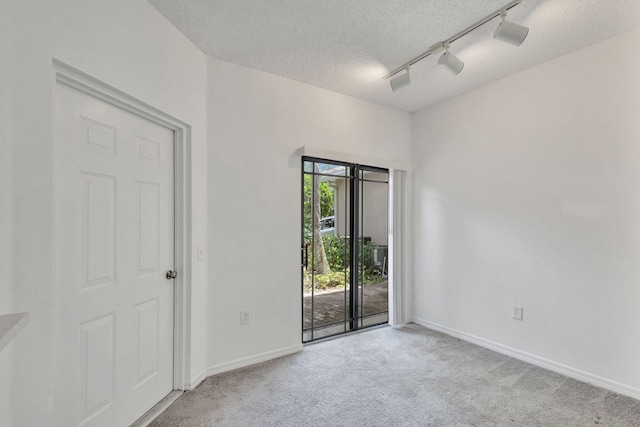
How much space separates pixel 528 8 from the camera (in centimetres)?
197

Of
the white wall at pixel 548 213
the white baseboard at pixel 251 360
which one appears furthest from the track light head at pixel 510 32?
the white baseboard at pixel 251 360

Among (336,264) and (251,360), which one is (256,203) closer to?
(336,264)

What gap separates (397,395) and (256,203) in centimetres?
185

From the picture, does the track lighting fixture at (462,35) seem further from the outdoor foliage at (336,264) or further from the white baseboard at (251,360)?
the white baseboard at (251,360)

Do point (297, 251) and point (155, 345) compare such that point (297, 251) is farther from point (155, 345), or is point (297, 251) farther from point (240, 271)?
point (155, 345)

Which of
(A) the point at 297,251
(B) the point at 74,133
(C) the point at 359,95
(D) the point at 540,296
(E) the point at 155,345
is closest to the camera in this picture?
(B) the point at 74,133

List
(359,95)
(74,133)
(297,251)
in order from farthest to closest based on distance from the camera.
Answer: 1. (359,95)
2. (297,251)
3. (74,133)

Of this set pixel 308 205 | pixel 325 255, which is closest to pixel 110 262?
pixel 308 205

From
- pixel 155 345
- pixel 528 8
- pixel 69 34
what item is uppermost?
pixel 528 8

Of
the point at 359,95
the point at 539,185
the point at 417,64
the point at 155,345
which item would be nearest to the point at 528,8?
the point at 417,64

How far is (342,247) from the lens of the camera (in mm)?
3418

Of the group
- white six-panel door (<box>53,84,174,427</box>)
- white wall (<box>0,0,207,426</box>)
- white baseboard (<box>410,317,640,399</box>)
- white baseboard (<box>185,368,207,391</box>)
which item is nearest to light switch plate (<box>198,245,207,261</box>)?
white six-panel door (<box>53,84,174,427</box>)

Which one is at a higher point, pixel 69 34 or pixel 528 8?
pixel 528 8

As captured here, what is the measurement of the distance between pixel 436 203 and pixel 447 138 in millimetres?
727
